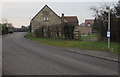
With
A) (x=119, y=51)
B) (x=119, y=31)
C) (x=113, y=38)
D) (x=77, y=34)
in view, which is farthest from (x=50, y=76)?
(x=77, y=34)

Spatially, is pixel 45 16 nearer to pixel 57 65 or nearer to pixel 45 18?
pixel 45 18

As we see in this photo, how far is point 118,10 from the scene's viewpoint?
2592cm

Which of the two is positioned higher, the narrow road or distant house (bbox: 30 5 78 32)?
distant house (bbox: 30 5 78 32)

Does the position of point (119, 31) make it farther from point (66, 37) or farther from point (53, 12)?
point (53, 12)

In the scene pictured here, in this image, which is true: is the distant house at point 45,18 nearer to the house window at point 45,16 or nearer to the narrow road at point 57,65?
the house window at point 45,16

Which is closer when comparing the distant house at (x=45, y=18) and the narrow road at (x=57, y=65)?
the narrow road at (x=57, y=65)

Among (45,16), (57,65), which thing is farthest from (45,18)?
(57,65)

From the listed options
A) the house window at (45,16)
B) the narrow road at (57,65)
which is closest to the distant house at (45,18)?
the house window at (45,16)

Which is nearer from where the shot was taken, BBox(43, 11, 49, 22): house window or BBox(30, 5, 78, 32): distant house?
BBox(43, 11, 49, 22): house window

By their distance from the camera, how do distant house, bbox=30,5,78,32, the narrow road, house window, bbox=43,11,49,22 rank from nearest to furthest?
1. the narrow road
2. house window, bbox=43,11,49,22
3. distant house, bbox=30,5,78,32

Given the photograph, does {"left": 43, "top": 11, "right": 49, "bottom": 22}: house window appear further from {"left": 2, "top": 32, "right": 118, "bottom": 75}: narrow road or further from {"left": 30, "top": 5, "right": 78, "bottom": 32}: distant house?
{"left": 2, "top": 32, "right": 118, "bottom": 75}: narrow road

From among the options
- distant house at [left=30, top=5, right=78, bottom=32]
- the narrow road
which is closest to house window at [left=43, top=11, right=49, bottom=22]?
distant house at [left=30, top=5, right=78, bottom=32]

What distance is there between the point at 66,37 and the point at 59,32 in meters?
2.41

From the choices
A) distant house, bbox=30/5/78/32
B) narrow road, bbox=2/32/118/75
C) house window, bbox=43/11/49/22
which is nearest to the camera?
narrow road, bbox=2/32/118/75
